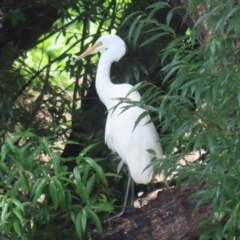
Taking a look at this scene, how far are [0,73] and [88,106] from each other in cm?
45

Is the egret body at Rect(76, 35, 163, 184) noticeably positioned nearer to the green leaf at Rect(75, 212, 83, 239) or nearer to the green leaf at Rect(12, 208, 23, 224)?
the green leaf at Rect(75, 212, 83, 239)

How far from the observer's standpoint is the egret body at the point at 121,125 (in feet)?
11.1

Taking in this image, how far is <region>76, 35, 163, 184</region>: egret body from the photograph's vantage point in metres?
3.38

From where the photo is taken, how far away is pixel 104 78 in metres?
3.45

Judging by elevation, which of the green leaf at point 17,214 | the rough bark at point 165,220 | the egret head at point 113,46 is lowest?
the rough bark at point 165,220

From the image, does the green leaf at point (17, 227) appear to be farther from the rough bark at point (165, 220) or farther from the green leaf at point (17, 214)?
the rough bark at point (165, 220)

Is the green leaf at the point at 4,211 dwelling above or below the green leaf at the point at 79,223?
above

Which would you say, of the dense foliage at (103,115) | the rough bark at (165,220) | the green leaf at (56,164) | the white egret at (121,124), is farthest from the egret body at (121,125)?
the green leaf at (56,164)

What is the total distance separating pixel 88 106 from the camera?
3.76 metres

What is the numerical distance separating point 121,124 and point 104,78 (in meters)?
0.21

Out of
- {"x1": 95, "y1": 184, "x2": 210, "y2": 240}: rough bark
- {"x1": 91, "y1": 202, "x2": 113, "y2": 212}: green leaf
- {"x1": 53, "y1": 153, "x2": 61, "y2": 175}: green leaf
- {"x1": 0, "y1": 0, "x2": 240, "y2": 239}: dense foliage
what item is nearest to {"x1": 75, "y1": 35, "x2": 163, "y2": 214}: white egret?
{"x1": 0, "y1": 0, "x2": 240, "y2": 239}: dense foliage

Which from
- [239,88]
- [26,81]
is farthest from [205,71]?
[26,81]

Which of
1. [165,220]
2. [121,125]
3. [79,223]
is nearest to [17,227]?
[79,223]

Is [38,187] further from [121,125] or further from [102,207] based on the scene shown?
[121,125]
